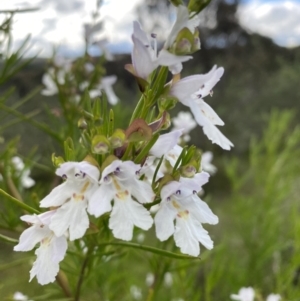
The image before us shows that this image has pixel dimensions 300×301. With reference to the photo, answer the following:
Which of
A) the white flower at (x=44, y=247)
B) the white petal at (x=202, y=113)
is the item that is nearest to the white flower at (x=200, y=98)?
the white petal at (x=202, y=113)

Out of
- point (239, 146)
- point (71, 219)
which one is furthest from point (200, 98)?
point (239, 146)

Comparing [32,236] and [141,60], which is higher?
[141,60]

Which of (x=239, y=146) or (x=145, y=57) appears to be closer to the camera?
(x=145, y=57)

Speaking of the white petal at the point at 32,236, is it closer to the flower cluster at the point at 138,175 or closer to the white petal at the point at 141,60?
the flower cluster at the point at 138,175

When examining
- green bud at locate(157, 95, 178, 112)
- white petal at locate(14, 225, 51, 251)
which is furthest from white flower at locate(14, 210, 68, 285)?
green bud at locate(157, 95, 178, 112)

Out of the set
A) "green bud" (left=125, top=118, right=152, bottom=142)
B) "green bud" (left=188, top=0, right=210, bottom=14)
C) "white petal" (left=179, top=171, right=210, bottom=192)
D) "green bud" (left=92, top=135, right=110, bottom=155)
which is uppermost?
"green bud" (left=188, top=0, right=210, bottom=14)

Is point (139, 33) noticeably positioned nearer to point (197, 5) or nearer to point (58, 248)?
point (197, 5)

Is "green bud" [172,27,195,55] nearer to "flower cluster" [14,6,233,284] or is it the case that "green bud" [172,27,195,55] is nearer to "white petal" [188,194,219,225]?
"flower cluster" [14,6,233,284]
